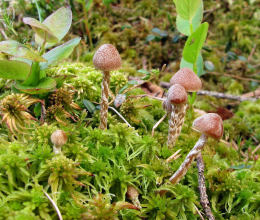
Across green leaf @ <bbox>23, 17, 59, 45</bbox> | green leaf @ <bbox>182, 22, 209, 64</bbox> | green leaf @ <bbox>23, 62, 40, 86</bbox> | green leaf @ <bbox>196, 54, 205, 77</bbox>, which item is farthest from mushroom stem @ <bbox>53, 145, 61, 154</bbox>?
green leaf @ <bbox>196, 54, 205, 77</bbox>

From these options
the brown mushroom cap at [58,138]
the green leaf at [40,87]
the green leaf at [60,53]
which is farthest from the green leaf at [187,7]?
the brown mushroom cap at [58,138]

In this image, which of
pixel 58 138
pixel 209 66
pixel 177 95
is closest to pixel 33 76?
pixel 58 138

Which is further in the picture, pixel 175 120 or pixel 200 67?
pixel 200 67

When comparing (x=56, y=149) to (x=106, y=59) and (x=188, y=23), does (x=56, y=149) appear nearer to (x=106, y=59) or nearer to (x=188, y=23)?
(x=106, y=59)

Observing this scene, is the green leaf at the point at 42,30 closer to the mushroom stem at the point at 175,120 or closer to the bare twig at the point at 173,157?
the mushroom stem at the point at 175,120

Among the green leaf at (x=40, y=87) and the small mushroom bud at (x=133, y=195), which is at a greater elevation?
the green leaf at (x=40, y=87)

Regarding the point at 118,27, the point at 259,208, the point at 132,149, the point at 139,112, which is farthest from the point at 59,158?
the point at 118,27
